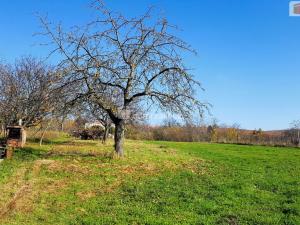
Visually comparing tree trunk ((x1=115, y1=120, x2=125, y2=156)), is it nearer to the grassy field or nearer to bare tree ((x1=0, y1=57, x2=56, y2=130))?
the grassy field

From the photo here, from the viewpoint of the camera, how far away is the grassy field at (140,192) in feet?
28.1

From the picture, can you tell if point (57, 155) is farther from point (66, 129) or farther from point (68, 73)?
point (66, 129)

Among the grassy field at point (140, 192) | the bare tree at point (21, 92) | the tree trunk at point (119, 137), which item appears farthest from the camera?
the bare tree at point (21, 92)

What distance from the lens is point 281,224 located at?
26.3 feet

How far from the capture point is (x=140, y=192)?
1080cm

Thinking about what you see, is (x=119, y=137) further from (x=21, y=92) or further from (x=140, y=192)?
(x=21, y=92)

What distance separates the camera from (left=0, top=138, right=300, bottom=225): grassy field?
855 centimetres

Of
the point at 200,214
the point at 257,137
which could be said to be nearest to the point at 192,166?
the point at 200,214

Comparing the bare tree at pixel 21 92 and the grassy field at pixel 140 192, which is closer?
the grassy field at pixel 140 192

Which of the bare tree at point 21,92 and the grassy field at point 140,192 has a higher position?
the bare tree at point 21,92

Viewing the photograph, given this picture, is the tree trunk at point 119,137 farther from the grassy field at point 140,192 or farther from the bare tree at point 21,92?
the bare tree at point 21,92

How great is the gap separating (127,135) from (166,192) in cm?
4360

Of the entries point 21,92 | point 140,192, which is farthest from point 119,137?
point 21,92

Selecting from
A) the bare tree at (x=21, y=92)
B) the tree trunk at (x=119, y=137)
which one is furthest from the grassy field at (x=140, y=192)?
the bare tree at (x=21, y=92)
